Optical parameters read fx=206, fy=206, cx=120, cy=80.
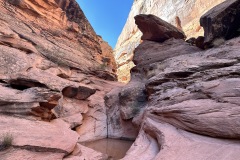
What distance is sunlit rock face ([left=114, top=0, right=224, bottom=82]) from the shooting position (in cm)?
3467

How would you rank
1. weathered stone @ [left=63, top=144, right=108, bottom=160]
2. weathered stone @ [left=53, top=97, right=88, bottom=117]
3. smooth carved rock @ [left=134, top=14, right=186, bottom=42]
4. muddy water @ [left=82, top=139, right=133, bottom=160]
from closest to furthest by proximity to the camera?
weathered stone @ [left=63, top=144, right=108, bottom=160] < muddy water @ [left=82, top=139, right=133, bottom=160] < weathered stone @ [left=53, top=97, right=88, bottom=117] < smooth carved rock @ [left=134, top=14, right=186, bottom=42]

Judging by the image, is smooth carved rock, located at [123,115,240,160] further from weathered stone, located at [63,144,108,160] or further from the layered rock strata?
weathered stone, located at [63,144,108,160]

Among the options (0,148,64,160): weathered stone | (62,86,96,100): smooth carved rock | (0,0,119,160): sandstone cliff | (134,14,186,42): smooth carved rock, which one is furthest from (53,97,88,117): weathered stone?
(134,14,186,42): smooth carved rock

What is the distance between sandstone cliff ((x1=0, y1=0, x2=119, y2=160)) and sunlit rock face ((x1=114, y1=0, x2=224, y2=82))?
690 inches

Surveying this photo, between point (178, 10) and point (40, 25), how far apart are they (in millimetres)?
30969

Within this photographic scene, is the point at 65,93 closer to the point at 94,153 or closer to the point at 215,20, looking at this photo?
the point at 94,153

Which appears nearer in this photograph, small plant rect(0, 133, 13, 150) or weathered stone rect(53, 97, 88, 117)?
small plant rect(0, 133, 13, 150)

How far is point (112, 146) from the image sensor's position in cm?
1157

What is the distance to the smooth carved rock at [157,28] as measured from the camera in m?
18.4

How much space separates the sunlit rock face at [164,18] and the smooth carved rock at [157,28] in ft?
50.0

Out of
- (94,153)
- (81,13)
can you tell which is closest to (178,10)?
(81,13)

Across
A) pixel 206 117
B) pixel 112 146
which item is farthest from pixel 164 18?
pixel 206 117

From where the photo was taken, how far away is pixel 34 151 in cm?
670

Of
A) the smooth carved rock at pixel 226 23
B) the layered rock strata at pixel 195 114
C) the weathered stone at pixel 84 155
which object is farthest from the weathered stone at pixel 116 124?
the smooth carved rock at pixel 226 23
